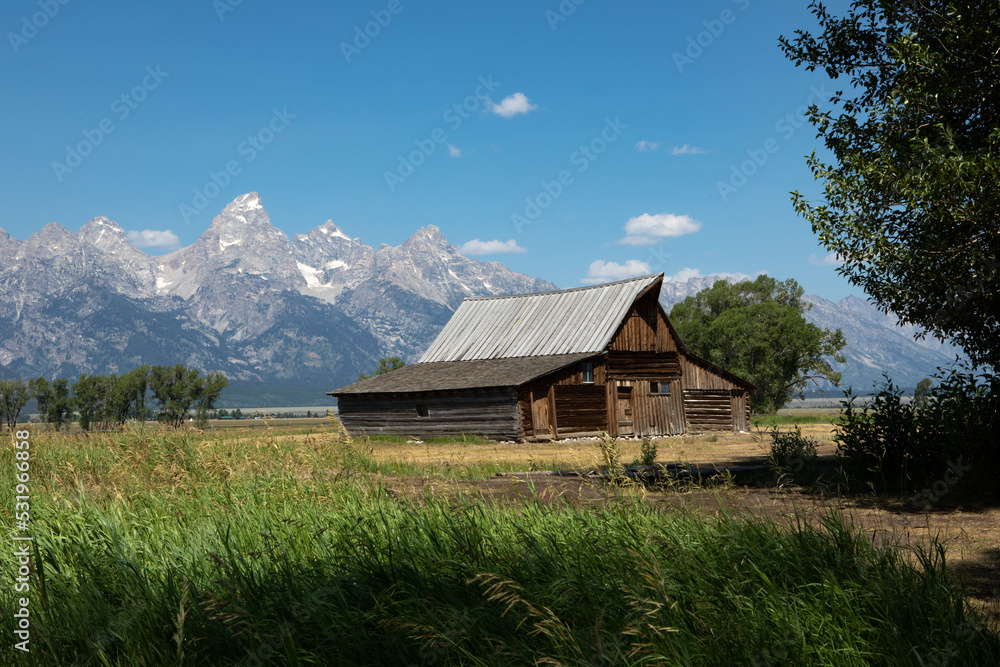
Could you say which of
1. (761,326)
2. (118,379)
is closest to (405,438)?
(761,326)

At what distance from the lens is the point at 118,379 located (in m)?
83.7

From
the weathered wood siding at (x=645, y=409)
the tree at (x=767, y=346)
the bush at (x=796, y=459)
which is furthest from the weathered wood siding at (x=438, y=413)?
the tree at (x=767, y=346)

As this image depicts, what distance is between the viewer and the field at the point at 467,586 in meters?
4.01

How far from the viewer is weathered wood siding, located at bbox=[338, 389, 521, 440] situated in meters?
32.4

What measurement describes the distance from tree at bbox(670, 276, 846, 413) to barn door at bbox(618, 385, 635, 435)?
93.2 feet

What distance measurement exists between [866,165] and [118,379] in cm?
8860

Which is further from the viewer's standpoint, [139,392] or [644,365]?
[139,392]

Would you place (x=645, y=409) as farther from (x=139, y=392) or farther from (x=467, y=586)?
(x=139, y=392)

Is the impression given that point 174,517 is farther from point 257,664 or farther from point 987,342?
point 987,342

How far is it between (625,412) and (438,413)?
374 inches

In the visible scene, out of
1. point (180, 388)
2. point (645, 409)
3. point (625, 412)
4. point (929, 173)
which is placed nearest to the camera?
point (929, 173)

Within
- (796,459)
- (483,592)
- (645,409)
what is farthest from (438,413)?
(483,592)

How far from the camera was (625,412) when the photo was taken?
36344 mm

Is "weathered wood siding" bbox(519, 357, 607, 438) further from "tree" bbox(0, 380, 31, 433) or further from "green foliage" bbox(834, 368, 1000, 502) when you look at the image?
"tree" bbox(0, 380, 31, 433)
